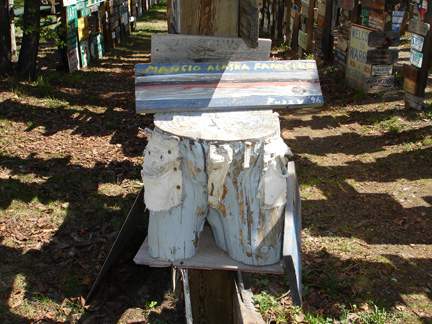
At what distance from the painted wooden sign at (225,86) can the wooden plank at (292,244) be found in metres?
0.55

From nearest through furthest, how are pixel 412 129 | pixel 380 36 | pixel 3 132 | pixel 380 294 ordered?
1. pixel 380 294
2. pixel 3 132
3. pixel 412 129
4. pixel 380 36

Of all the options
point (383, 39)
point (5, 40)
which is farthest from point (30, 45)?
point (383, 39)

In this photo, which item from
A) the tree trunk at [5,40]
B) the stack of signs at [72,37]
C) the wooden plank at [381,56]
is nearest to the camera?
the tree trunk at [5,40]

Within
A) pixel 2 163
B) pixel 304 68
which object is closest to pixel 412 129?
pixel 304 68

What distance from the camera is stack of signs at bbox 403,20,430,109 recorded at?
768cm

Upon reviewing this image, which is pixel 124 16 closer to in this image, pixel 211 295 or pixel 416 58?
pixel 416 58

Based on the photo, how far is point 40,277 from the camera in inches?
156

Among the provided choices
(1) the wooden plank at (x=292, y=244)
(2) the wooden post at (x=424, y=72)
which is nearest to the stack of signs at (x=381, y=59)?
(2) the wooden post at (x=424, y=72)

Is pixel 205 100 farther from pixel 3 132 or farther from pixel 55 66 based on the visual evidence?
pixel 55 66

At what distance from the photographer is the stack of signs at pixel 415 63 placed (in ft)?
25.2

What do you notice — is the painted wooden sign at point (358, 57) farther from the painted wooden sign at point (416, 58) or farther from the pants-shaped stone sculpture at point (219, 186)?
the pants-shaped stone sculpture at point (219, 186)

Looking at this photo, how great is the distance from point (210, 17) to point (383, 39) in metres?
7.13

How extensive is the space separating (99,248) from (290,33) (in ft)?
40.0

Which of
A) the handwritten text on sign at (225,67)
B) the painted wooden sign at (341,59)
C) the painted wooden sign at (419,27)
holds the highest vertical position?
the handwritten text on sign at (225,67)
